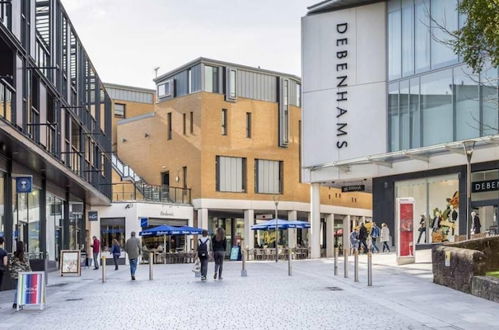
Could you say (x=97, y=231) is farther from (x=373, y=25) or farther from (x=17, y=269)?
(x=17, y=269)

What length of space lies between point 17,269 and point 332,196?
50.6m

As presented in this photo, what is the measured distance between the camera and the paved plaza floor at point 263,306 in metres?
13.5

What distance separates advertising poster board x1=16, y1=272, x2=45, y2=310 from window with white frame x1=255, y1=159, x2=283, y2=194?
44.7 meters

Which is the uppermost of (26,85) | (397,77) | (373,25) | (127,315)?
(373,25)

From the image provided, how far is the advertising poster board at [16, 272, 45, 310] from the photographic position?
53.0 ft

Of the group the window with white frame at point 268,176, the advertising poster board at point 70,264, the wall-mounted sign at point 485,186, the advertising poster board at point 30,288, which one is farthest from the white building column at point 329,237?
the advertising poster board at point 30,288

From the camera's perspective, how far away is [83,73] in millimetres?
39031

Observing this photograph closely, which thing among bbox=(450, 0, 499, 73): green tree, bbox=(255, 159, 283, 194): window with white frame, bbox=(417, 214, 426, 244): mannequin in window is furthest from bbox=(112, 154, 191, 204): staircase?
bbox=(450, 0, 499, 73): green tree

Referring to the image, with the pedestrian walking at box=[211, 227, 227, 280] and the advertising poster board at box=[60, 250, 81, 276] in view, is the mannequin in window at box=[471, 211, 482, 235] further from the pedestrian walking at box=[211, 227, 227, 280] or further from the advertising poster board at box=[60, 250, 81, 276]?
the advertising poster board at box=[60, 250, 81, 276]

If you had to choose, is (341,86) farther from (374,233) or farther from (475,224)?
(475,224)

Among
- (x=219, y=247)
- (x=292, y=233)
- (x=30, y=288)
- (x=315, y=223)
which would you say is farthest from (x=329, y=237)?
(x=30, y=288)

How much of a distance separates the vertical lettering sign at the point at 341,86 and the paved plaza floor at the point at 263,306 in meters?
18.0

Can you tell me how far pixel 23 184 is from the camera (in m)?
24.5

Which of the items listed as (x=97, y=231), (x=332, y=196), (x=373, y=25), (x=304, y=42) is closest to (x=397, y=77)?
(x=373, y=25)
